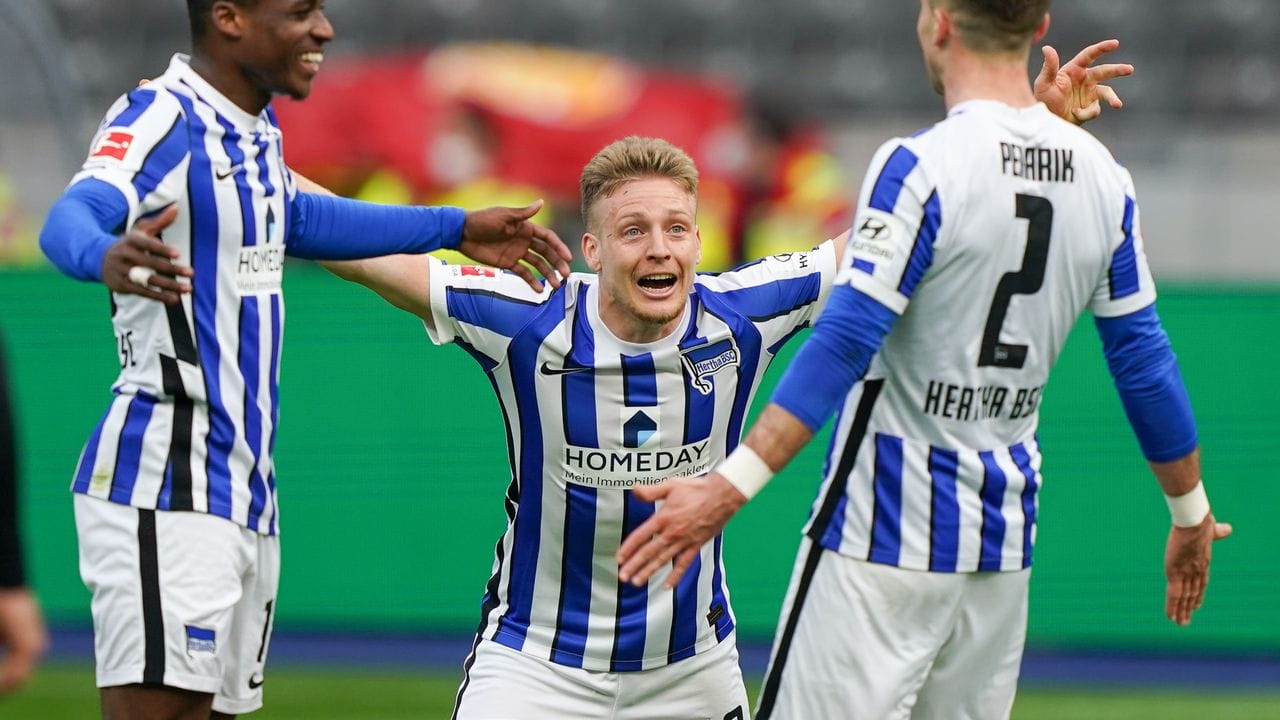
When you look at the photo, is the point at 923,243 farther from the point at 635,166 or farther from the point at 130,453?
the point at 130,453

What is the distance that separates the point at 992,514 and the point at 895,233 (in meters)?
0.66

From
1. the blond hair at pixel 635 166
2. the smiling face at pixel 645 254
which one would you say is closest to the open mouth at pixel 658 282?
the smiling face at pixel 645 254

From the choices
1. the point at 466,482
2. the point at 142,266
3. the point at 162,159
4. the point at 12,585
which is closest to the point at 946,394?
the point at 142,266

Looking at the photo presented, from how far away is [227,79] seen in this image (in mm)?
3881

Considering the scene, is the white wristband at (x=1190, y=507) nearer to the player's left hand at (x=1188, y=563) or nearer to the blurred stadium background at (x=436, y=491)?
the player's left hand at (x=1188, y=563)

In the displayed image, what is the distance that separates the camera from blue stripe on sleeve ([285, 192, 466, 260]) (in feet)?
13.4

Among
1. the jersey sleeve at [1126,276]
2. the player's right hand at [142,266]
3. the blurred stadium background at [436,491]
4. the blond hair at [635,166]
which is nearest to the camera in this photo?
the player's right hand at [142,266]

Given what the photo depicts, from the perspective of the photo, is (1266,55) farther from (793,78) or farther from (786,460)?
(786,460)

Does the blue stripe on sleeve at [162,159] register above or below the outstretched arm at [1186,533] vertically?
above

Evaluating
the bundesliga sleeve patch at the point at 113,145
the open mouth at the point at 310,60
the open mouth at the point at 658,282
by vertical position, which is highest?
the open mouth at the point at 310,60

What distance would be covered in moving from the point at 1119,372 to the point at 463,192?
9.05 metres

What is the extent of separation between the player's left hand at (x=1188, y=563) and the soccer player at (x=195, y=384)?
6.94 feet

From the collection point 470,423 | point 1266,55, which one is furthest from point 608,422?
point 1266,55

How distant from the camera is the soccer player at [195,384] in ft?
12.2
